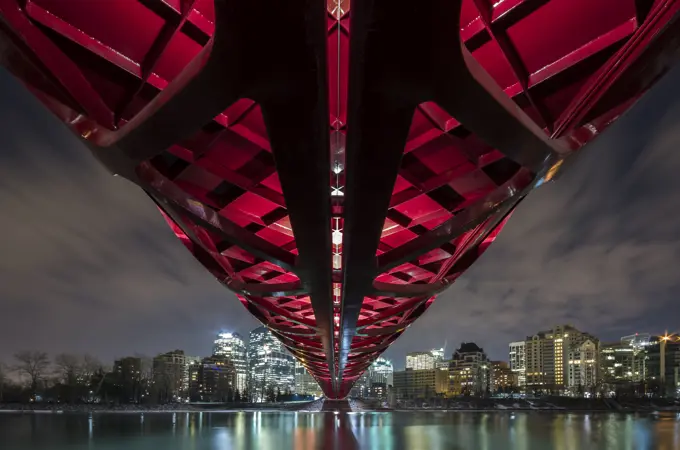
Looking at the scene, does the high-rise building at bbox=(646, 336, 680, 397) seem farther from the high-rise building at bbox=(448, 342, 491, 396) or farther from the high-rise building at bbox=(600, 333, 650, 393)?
the high-rise building at bbox=(448, 342, 491, 396)

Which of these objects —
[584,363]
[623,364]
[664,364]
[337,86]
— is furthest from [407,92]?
[584,363]

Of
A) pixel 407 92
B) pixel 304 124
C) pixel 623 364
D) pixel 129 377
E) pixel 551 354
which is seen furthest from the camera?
pixel 551 354

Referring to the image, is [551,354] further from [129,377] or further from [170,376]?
[129,377]

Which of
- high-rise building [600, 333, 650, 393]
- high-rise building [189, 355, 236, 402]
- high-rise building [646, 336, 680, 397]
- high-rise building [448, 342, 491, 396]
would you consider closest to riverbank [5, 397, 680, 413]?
high-rise building [646, 336, 680, 397]

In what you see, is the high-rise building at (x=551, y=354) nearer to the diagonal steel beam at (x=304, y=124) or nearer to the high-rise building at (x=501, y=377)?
the high-rise building at (x=501, y=377)

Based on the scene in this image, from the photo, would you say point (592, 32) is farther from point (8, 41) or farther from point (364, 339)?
point (364, 339)

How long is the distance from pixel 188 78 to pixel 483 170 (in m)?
6.37

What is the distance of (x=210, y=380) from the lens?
154m

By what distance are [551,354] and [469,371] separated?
32916mm

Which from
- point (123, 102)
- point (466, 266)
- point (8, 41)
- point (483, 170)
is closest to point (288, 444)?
point (466, 266)

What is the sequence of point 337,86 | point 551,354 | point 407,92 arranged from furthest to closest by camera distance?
point 551,354
point 337,86
point 407,92

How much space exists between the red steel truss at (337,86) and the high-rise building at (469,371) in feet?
537

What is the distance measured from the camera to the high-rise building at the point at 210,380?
467 ft

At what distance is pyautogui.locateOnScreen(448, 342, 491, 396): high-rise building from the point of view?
168 m
